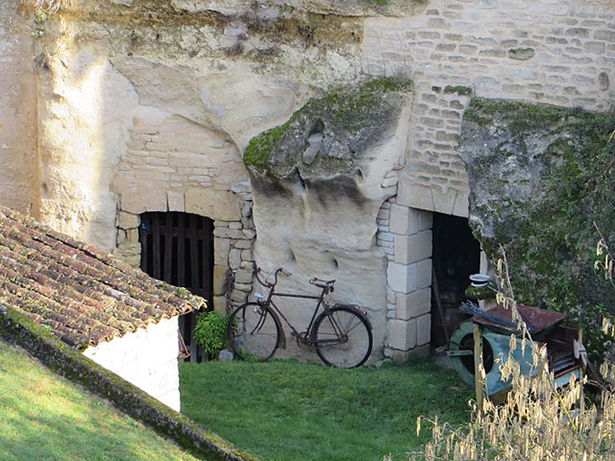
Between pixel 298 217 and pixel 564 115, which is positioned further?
pixel 298 217

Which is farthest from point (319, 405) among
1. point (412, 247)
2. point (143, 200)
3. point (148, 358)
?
point (143, 200)

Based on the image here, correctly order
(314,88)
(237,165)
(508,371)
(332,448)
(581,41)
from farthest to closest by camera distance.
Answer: (237,165) < (314,88) < (581,41) < (332,448) < (508,371)

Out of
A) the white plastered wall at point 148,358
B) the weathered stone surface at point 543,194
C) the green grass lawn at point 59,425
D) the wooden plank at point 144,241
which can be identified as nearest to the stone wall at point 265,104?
the wooden plank at point 144,241

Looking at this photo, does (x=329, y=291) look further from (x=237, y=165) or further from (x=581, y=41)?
(x=581, y=41)

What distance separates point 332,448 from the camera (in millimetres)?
10727

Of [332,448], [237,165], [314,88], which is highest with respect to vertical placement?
[314,88]

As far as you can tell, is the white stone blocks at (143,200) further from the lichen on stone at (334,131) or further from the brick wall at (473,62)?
the brick wall at (473,62)

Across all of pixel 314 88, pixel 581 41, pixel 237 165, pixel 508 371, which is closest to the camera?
pixel 508 371

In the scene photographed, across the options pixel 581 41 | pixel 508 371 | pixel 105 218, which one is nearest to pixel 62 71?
pixel 105 218

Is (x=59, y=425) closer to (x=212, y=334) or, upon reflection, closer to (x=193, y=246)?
(x=212, y=334)

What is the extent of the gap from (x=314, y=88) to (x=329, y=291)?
224 centimetres

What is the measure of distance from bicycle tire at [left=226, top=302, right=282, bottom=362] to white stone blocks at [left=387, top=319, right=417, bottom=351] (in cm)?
130

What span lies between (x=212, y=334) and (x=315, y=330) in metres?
1.43

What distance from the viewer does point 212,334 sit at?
14242 millimetres
